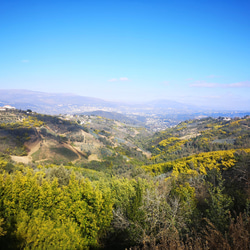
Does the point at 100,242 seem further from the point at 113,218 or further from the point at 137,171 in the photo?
the point at 137,171

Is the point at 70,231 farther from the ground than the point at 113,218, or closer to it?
farther from the ground

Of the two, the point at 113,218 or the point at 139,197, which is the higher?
the point at 139,197

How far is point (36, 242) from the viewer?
29.1 feet

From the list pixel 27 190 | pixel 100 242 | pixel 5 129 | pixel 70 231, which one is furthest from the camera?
pixel 5 129

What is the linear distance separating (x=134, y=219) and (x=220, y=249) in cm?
827

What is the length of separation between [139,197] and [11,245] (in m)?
8.98

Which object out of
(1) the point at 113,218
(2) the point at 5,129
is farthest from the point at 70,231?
(2) the point at 5,129

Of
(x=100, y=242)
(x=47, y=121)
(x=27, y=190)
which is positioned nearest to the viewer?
(x=100, y=242)

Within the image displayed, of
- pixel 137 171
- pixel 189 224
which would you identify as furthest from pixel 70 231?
pixel 137 171

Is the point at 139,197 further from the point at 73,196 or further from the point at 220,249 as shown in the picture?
the point at 220,249

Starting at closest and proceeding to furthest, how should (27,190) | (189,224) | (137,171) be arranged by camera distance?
(189,224)
(27,190)
(137,171)

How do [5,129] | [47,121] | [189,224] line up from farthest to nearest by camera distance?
[47,121] < [5,129] < [189,224]

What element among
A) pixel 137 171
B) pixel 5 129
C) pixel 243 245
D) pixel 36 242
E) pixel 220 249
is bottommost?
pixel 137 171

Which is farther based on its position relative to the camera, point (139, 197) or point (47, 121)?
point (47, 121)
